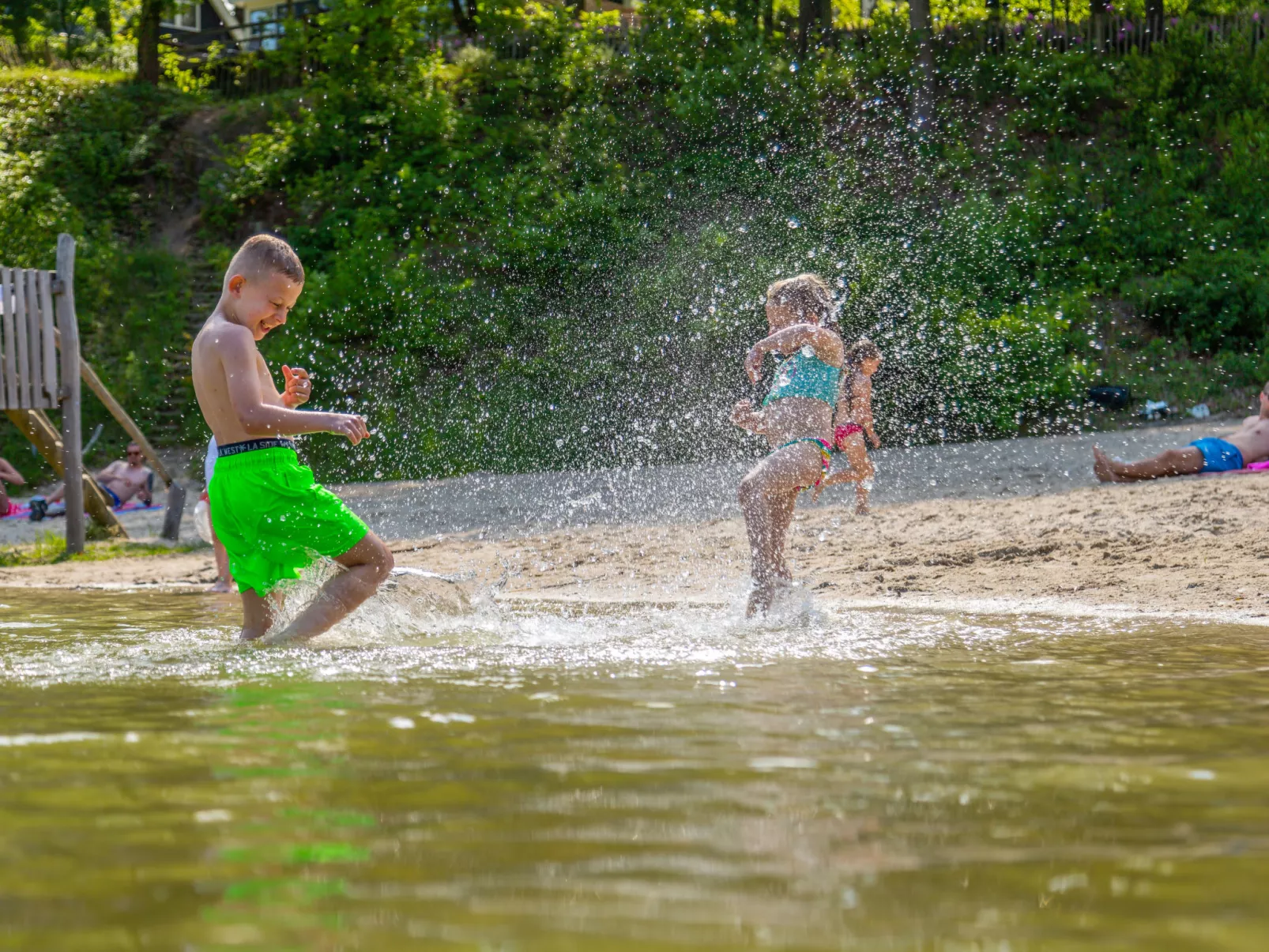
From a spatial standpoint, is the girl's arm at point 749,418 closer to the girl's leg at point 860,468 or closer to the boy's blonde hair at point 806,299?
the boy's blonde hair at point 806,299

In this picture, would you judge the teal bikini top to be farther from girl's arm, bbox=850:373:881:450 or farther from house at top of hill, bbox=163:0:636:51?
house at top of hill, bbox=163:0:636:51

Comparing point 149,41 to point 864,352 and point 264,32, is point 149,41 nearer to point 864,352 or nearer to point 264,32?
point 264,32

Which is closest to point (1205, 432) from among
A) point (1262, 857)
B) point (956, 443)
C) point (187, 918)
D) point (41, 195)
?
point (956, 443)

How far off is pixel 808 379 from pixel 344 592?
246 centimetres

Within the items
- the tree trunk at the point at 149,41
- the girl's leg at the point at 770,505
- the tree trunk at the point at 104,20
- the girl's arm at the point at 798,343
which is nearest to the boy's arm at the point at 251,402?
the girl's leg at the point at 770,505

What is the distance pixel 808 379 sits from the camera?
21.4 ft

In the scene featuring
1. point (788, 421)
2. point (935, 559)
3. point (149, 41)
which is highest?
point (149, 41)

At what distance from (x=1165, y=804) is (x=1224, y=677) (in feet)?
5.71

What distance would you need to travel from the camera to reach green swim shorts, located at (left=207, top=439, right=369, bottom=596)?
5.11m

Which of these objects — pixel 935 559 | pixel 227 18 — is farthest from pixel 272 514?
pixel 227 18

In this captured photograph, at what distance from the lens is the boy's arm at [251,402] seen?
4.93 metres

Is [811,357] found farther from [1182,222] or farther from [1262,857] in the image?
[1182,222]

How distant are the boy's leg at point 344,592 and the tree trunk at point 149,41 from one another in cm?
2242

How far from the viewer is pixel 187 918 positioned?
7.01 ft
